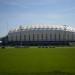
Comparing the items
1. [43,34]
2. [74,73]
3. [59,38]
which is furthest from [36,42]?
[74,73]

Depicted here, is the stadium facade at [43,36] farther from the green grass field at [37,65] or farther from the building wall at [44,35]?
the green grass field at [37,65]

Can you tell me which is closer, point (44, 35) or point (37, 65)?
point (37, 65)

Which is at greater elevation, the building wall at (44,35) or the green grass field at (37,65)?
the green grass field at (37,65)

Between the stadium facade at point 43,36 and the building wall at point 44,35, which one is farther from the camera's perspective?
the building wall at point 44,35

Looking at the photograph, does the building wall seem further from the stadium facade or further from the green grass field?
the green grass field

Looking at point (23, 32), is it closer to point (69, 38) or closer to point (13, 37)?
point (13, 37)

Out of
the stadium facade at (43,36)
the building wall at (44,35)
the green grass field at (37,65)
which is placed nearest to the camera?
the green grass field at (37,65)

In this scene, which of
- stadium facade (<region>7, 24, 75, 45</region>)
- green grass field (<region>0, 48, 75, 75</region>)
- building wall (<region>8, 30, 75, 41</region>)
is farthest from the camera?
building wall (<region>8, 30, 75, 41</region>)

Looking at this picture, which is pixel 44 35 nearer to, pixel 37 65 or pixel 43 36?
pixel 43 36

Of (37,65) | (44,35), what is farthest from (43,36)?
(37,65)

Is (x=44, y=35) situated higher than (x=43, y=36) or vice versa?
(x=44, y=35)

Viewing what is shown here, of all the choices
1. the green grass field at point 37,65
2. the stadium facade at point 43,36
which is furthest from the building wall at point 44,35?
the green grass field at point 37,65

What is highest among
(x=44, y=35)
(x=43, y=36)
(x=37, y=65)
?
(x=37, y=65)

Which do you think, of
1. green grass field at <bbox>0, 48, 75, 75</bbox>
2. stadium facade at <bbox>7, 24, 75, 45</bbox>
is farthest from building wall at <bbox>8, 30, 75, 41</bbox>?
green grass field at <bbox>0, 48, 75, 75</bbox>
